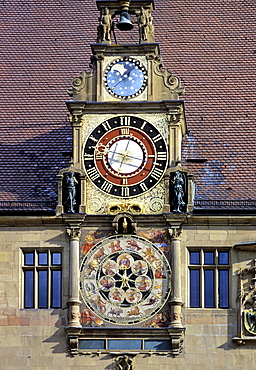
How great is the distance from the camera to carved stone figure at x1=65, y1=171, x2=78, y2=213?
44.9 m

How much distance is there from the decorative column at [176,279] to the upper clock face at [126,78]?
4283mm

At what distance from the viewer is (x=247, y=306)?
44.3 m

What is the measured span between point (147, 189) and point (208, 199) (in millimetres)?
1774

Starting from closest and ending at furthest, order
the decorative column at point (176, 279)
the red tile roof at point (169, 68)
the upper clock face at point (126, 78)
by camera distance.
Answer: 1. the decorative column at point (176, 279)
2. the upper clock face at point (126, 78)
3. the red tile roof at point (169, 68)

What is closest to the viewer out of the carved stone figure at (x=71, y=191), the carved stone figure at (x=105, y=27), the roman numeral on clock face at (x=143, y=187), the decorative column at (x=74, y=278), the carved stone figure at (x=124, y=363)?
the carved stone figure at (x=124, y=363)

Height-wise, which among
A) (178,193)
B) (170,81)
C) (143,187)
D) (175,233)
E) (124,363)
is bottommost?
(124,363)

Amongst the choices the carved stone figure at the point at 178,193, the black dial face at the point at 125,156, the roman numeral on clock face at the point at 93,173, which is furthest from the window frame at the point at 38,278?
the carved stone figure at the point at 178,193

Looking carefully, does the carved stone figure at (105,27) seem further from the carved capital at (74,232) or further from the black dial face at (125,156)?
the carved capital at (74,232)

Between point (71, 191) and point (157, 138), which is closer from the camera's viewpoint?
point (71, 191)

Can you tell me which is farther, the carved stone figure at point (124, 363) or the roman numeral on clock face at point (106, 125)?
the roman numeral on clock face at point (106, 125)

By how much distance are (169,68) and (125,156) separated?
21.6 feet

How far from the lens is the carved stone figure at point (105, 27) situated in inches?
1826

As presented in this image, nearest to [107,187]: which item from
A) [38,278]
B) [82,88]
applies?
[82,88]

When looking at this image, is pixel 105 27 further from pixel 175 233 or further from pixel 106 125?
pixel 175 233
